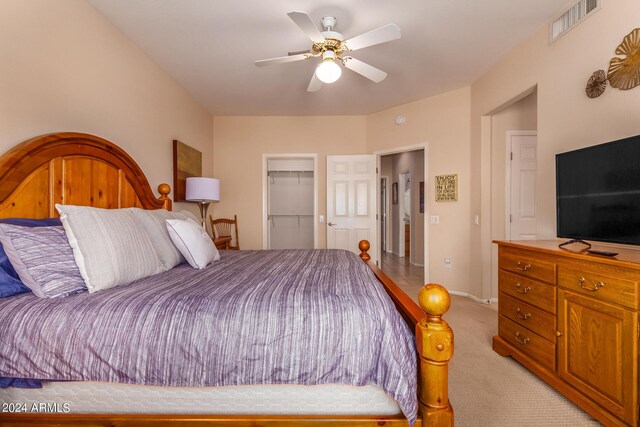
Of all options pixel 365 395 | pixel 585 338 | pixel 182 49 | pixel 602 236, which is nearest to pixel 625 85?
pixel 602 236

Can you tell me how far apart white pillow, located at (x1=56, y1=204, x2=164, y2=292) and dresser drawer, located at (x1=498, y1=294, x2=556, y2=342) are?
7.91ft

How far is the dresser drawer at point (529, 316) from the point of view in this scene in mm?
1815

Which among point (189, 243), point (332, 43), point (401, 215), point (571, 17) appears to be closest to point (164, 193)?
point (189, 243)

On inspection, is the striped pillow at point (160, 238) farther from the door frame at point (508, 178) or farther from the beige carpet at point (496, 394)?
the door frame at point (508, 178)

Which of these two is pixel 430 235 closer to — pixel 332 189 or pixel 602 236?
pixel 332 189

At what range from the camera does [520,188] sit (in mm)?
3529

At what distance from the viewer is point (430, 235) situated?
13.7 ft

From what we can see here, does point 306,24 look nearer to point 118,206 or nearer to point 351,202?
point 118,206

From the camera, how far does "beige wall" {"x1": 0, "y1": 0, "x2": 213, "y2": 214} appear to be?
1.64 metres

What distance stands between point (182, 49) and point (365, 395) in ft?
10.5

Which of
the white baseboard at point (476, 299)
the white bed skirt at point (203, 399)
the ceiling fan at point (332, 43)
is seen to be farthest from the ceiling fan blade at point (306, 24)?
the white baseboard at point (476, 299)

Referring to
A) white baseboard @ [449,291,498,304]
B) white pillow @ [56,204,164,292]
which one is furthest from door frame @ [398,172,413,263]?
white pillow @ [56,204,164,292]

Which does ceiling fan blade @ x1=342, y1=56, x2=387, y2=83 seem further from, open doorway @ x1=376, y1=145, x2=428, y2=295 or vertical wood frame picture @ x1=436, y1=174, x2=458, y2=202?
open doorway @ x1=376, y1=145, x2=428, y2=295

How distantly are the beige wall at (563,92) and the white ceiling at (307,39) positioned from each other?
0.24m
